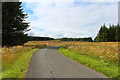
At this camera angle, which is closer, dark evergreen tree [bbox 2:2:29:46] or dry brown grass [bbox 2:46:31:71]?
dry brown grass [bbox 2:46:31:71]

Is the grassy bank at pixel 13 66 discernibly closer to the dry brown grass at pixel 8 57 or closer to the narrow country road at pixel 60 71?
the dry brown grass at pixel 8 57

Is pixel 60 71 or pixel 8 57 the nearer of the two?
pixel 60 71

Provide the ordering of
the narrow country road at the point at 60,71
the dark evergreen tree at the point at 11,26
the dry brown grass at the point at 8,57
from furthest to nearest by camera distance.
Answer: the dark evergreen tree at the point at 11,26 < the dry brown grass at the point at 8,57 < the narrow country road at the point at 60,71

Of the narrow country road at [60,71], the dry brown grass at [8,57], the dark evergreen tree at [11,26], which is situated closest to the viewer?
the narrow country road at [60,71]

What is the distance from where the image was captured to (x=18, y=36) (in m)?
32.9

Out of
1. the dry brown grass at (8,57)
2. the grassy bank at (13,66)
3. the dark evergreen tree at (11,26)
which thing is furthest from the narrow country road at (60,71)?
the dark evergreen tree at (11,26)

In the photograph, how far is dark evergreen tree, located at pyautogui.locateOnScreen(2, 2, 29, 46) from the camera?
99.7 feet

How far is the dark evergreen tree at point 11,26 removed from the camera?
3038 centimetres

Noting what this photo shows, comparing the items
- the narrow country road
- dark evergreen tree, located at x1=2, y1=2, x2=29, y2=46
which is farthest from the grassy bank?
dark evergreen tree, located at x1=2, y1=2, x2=29, y2=46

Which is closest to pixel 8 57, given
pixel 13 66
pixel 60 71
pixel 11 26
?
pixel 13 66

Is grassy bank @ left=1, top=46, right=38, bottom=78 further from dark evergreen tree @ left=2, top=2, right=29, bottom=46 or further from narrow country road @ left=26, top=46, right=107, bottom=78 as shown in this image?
dark evergreen tree @ left=2, top=2, right=29, bottom=46

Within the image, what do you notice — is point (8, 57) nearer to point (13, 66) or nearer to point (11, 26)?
point (13, 66)

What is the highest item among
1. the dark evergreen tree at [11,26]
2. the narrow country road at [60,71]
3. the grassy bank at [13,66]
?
the dark evergreen tree at [11,26]

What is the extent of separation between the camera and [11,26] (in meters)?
31.3
